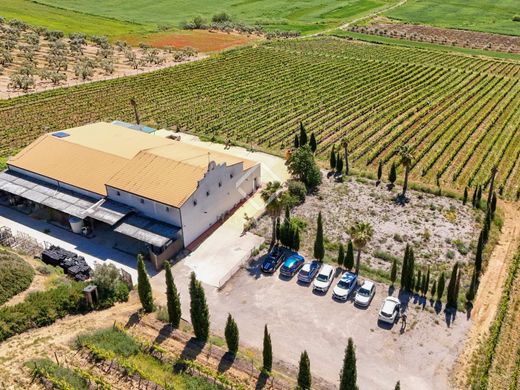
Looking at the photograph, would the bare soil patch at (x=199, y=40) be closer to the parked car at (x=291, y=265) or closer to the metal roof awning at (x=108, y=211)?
the metal roof awning at (x=108, y=211)

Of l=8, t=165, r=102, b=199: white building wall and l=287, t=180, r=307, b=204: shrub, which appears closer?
l=8, t=165, r=102, b=199: white building wall

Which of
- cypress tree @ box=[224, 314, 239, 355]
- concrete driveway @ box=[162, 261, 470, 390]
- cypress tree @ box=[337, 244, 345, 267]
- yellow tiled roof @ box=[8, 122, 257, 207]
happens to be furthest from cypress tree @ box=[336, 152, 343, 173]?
cypress tree @ box=[224, 314, 239, 355]

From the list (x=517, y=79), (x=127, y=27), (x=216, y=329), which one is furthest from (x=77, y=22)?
(x=216, y=329)

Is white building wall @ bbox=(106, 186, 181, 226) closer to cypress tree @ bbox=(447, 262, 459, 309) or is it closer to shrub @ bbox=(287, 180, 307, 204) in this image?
shrub @ bbox=(287, 180, 307, 204)

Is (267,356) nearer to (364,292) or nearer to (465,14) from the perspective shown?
(364,292)

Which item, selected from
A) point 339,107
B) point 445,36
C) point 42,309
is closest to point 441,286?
point 42,309

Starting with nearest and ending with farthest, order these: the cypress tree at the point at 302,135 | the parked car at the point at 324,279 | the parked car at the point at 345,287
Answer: the parked car at the point at 345,287, the parked car at the point at 324,279, the cypress tree at the point at 302,135

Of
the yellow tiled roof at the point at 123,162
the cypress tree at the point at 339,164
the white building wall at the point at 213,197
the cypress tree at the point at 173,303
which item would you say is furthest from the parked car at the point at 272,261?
the cypress tree at the point at 339,164
